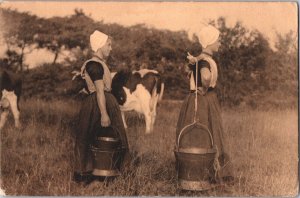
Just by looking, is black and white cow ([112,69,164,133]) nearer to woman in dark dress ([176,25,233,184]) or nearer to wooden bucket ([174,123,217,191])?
woman in dark dress ([176,25,233,184])

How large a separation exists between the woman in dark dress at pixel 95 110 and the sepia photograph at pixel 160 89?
0.06 ft

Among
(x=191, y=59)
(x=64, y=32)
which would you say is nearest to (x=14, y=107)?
(x=64, y=32)

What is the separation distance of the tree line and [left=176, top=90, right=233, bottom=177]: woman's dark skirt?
0.13 metres

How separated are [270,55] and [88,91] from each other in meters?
1.89

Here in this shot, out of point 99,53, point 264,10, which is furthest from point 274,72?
point 99,53

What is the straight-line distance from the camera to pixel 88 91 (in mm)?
6094

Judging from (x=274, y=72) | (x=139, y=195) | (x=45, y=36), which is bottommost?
(x=139, y=195)

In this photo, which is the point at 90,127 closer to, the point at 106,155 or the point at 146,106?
the point at 106,155

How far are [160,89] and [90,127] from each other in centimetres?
83

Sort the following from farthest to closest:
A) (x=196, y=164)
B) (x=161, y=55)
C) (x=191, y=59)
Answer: (x=161, y=55) → (x=191, y=59) → (x=196, y=164)

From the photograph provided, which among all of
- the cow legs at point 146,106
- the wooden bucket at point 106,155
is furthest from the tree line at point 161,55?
the wooden bucket at point 106,155

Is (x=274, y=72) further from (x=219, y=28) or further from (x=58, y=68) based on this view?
(x=58, y=68)

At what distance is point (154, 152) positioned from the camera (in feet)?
20.4

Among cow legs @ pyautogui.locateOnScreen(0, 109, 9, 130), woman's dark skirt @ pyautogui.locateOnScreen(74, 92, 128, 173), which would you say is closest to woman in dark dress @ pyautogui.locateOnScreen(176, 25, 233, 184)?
woman's dark skirt @ pyautogui.locateOnScreen(74, 92, 128, 173)
